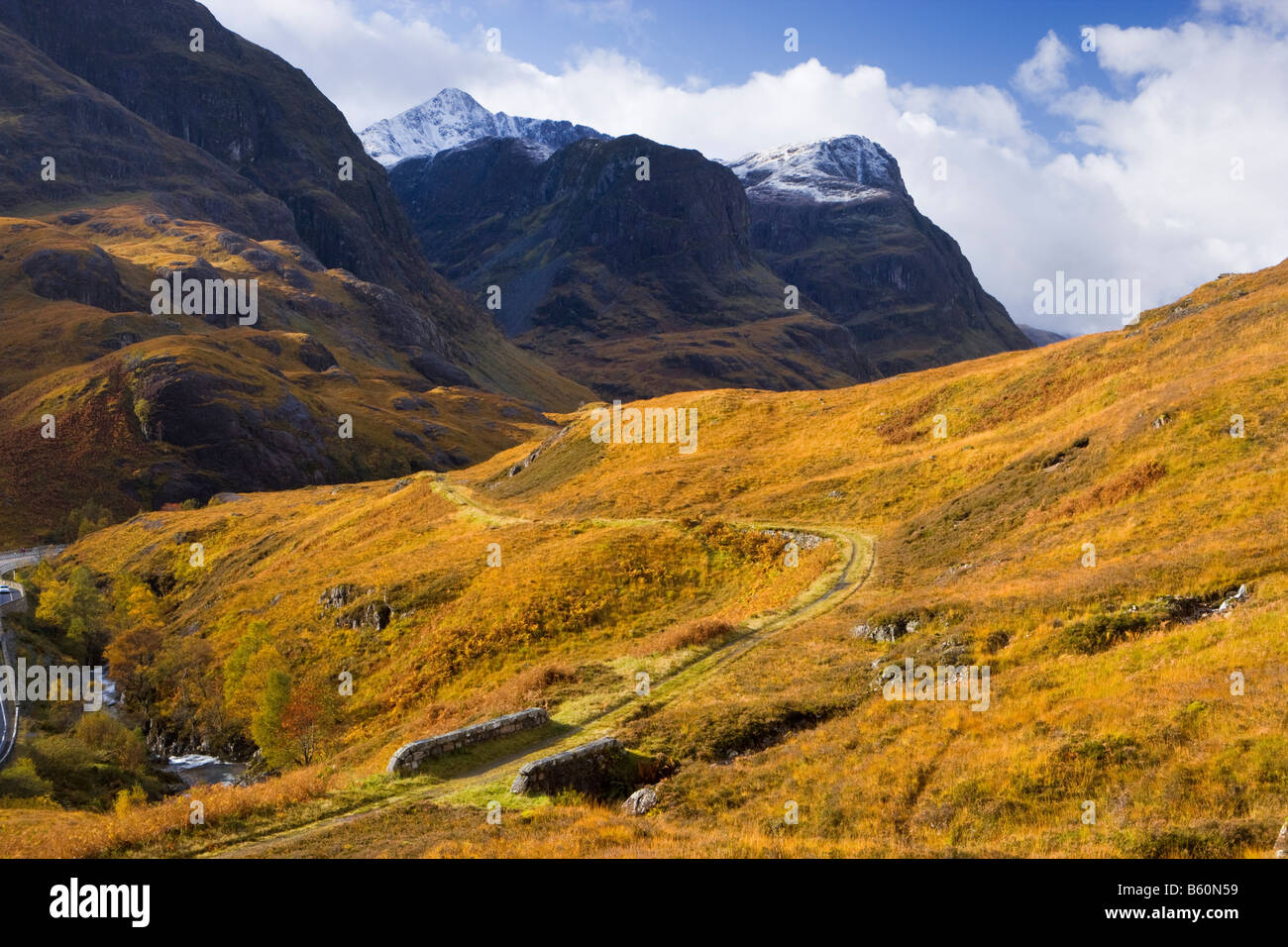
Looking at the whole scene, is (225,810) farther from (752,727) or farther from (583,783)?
(752,727)

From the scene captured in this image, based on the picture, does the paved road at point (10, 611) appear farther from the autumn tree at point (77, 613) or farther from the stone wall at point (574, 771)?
the stone wall at point (574, 771)

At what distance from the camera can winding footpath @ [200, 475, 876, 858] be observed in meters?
20.0

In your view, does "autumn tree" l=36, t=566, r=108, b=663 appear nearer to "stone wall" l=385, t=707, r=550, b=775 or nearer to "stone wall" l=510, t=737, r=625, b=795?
"stone wall" l=385, t=707, r=550, b=775

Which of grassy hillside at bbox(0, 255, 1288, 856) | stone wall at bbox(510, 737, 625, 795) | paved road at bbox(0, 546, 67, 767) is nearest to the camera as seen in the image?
grassy hillside at bbox(0, 255, 1288, 856)

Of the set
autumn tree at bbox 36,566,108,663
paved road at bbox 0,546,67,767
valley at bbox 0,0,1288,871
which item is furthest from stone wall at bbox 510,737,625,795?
autumn tree at bbox 36,566,108,663

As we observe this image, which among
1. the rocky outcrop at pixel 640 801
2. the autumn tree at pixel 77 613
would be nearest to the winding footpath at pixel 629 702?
the rocky outcrop at pixel 640 801

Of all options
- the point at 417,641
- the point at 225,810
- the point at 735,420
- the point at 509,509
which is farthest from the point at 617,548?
the point at 735,420

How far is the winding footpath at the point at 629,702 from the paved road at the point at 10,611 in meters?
32.2

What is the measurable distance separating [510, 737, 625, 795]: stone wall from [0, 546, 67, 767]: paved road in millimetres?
35640

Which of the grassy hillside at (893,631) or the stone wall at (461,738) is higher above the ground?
the grassy hillside at (893,631)

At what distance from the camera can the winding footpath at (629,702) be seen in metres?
20.0

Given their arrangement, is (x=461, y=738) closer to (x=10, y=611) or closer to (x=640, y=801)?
(x=640, y=801)

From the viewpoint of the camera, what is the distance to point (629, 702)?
28.8 metres

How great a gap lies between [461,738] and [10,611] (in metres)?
65.6
